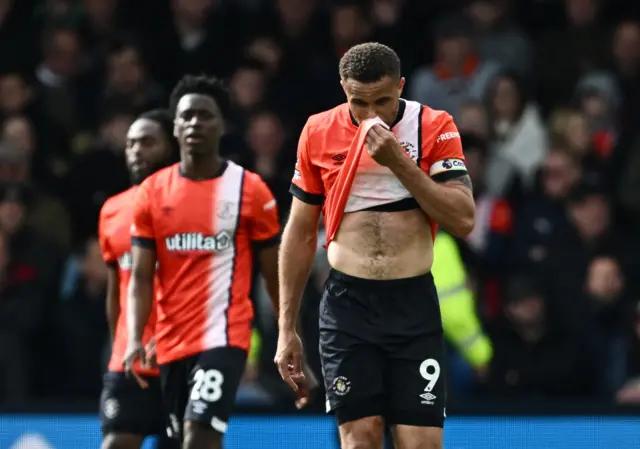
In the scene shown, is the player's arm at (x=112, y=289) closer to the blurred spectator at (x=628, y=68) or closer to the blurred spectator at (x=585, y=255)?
the blurred spectator at (x=585, y=255)

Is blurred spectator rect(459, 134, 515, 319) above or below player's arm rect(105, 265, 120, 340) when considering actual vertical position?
above

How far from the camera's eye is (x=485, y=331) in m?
10.5

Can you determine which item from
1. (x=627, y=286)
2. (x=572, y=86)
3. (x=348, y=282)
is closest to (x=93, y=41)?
(x=572, y=86)

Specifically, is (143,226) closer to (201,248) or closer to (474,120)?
(201,248)

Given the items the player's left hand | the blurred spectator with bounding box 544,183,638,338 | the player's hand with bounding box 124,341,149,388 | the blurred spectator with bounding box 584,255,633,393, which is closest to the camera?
the player's left hand

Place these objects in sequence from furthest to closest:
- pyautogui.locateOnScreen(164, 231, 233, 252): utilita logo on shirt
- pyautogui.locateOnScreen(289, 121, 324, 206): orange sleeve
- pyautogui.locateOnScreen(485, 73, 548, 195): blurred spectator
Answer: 1. pyautogui.locateOnScreen(485, 73, 548, 195): blurred spectator
2. pyautogui.locateOnScreen(164, 231, 233, 252): utilita logo on shirt
3. pyautogui.locateOnScreen(289, 121, 324, 206): orange sleeve

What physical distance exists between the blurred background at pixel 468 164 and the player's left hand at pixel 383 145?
11.5 feet

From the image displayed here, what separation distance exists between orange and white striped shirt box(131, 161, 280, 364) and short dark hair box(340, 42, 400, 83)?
70.9 inches

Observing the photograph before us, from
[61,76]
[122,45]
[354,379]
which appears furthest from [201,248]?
[61,76]

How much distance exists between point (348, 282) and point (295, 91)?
6.17 metres

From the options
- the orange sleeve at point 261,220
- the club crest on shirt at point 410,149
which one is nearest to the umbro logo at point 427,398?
the club crest on shirt at point 410,149

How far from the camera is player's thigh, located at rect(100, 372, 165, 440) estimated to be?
8320 millimetres

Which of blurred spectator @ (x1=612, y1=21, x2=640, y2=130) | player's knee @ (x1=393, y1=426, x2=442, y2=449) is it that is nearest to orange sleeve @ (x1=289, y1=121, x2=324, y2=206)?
player's knee @ (x1=393, y1=426, x2=442, y2=449)

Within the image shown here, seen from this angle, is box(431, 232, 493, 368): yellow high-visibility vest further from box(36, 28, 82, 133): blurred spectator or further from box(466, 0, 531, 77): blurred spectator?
box(36, 28, 82, 133): blurred spectator
